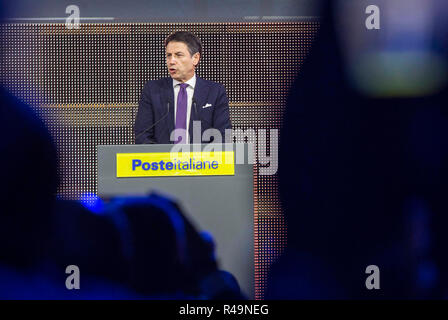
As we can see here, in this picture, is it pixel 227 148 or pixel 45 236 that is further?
pixel 45 236

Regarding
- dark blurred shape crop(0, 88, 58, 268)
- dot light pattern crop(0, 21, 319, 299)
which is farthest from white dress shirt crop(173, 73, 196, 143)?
dark blurred shape crop(0, 88, 58, 268)

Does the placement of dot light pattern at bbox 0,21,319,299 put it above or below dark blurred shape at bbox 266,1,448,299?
above

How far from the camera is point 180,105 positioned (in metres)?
5.36

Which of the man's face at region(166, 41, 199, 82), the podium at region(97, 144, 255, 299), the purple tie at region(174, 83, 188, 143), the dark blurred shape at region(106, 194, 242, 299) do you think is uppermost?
the man's face at region(166, 41, 199, 82)

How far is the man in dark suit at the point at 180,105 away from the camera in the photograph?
534cm

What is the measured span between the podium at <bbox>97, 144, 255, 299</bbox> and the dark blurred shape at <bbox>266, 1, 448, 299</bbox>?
3.11 ft

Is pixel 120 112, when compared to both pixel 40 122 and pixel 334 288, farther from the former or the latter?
pixel 334 288

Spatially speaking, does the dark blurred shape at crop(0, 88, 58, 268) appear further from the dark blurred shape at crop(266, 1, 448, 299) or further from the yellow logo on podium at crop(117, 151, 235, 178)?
the dark blurred shape at crop(266, 1, 448, 299)

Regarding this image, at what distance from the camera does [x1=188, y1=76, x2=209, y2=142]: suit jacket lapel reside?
5.33 metres

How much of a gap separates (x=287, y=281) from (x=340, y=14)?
7.82ft

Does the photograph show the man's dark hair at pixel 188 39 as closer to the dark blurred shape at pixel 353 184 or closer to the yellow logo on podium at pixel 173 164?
the dark blurred shape at pixel 353 184

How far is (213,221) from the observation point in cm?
484

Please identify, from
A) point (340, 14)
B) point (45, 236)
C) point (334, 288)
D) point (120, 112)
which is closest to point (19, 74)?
point (120, 112)

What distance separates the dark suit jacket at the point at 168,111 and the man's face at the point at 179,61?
8 cm
